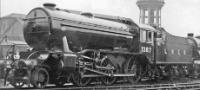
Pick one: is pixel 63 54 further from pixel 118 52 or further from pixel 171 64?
pixel 171 64

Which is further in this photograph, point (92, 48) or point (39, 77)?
point (92, 48)

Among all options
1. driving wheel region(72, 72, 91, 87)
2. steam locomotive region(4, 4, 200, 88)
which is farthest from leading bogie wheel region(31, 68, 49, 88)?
driving wheel region(72, 72, 91, 87)

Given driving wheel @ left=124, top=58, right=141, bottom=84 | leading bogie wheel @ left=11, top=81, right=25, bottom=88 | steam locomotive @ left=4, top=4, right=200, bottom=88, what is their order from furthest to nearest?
driving wheel @ left=124, top=58, right=141, bottom=84
steam locomotive @ left=4, top=4, right=200, bottom=88
leading bogie wheel @ left=11, top=81, right=25, bottom=88

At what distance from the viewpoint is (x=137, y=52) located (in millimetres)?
20766

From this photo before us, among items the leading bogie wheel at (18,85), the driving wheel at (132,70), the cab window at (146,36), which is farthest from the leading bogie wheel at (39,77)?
the cab window at (146,36)

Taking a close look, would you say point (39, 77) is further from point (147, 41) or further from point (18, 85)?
point (147, 41)

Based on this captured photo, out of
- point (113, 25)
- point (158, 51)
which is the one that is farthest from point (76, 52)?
point (158, 51)

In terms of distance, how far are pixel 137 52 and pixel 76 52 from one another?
549 cm

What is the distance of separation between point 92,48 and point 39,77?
4170 mm

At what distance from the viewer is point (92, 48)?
17844mm

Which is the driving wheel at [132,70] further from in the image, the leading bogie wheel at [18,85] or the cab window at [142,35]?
the leading bogie wheel at [18,85]

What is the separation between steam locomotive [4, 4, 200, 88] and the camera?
50.4 ft

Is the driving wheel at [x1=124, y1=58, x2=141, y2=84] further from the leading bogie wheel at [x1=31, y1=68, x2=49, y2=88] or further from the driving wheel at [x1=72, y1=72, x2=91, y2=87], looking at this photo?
the leading bogie wheel at [x1=31, y1=68, x2=49, y2=88]

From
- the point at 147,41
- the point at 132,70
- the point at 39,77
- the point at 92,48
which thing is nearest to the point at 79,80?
the point at 92,48
